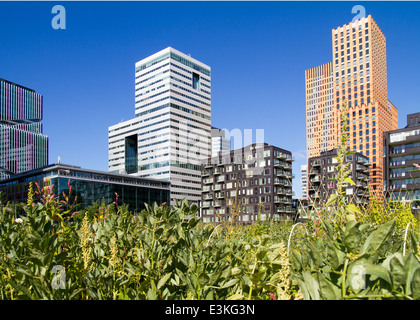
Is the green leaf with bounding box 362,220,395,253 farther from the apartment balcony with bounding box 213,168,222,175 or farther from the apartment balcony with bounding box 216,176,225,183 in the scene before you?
the apartment balcony with bounding box 213,168,222,175

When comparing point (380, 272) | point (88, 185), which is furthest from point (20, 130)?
point (380, 272)

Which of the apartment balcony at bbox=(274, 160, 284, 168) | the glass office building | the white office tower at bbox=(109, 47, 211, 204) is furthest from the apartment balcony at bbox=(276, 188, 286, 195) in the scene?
the white office tower at bbox=(109, 47, 211, 204)

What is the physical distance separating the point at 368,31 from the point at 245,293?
14083cm

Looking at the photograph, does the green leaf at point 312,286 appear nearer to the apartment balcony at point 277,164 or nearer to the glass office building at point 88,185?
the glass office building at point 88,185

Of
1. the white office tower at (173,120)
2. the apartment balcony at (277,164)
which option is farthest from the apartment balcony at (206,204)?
the white office tower at (173,120)

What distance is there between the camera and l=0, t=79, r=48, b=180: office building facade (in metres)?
113

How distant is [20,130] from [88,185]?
3219 inches

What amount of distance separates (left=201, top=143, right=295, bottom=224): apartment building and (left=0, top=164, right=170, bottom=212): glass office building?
16574 millimetres

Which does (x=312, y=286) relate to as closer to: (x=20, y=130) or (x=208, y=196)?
(x=208, y=196)

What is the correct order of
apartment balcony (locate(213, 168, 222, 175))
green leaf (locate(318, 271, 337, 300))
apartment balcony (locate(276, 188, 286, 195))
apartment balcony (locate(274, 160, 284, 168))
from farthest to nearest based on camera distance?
apartment balcony (locate(213, 168, 222, 175)) < apartment balcony (locate(276, 188, 286, 195)) < apartment balcony (locate(274, 160, 284, 168)) < green leaf (locate(318, 271, 337, 300))

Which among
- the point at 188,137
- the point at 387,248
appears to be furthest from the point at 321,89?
the point at 387,248

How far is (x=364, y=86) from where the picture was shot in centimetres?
11669

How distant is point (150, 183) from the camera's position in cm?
9406
